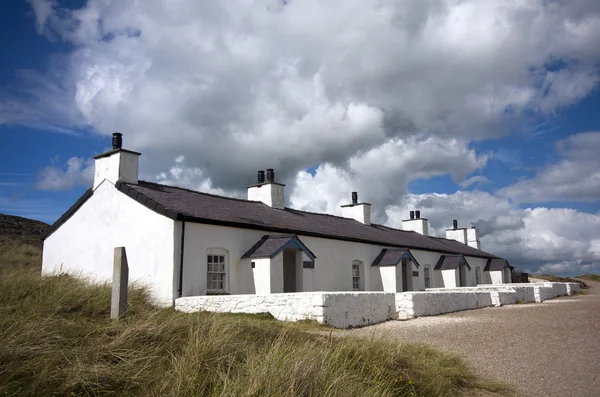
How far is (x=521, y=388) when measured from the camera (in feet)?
23.5

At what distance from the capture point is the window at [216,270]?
51.9 ft

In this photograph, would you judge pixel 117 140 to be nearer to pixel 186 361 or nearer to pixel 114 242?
pixel 114 242

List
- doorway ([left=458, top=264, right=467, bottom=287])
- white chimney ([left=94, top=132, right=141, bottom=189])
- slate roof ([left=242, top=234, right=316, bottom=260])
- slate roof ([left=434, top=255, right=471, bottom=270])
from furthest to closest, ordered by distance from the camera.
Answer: doorway ([left=458, top=264, right=467, bottom=287])
slate roof ([left=434, top=255, right=471, bottom=270])
white chimney ([left=94, top=132, right=141, bottom=189])
slate roof ([left=242, top=234, right=316, bottom=260])

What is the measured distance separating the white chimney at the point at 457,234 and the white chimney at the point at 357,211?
1598 centimetres

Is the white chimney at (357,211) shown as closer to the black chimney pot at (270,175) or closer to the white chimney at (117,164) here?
the black chimney pot at (270,175)

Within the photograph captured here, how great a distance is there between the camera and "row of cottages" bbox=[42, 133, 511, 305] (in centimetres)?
1510

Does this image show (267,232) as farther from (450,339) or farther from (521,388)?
(521,388)

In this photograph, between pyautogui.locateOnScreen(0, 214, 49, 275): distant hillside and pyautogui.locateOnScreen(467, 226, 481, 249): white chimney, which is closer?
pyautogui.locateOnScreen(0, 214, 49, 275): distant hillside

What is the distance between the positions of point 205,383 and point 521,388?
4.73m

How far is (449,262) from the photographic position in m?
29.5

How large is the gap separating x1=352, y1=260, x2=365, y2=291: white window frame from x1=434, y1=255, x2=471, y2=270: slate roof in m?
8.74

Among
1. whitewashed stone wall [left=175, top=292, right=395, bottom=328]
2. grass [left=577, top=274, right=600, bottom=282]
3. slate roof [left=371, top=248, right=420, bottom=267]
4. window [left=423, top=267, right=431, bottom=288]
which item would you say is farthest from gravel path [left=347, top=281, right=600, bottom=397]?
grass [left=577, top=274, right=600, bottom=282]

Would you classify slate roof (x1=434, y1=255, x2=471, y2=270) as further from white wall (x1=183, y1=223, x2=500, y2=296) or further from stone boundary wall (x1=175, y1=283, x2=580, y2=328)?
stone boundary wall (x1=175, y1=283, x2=580, y2=328)

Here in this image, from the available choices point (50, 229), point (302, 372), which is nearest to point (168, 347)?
point (302, 372)
